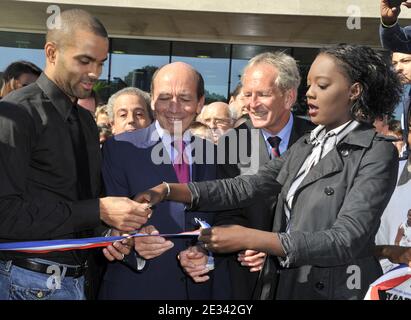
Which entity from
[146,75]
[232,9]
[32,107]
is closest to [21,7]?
[146,75]

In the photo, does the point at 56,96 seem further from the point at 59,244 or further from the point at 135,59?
the point at 135,59

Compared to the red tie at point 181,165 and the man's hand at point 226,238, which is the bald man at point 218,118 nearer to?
the red tie at point 181,165

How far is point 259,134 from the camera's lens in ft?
11.4

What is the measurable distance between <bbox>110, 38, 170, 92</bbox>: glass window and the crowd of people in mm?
13969

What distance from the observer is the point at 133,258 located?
2805 mm

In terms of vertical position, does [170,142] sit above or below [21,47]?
below

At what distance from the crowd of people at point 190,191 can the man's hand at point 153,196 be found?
10 millimetres

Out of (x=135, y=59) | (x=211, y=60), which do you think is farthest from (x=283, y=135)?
(x=135, y=59)

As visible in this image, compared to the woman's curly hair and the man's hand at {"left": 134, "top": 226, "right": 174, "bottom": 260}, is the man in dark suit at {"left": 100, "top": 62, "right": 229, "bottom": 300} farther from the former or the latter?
the woman's curly hair

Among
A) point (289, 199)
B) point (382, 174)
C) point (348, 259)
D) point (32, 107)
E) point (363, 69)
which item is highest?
point (363, 69)

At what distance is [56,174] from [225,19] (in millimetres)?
12749

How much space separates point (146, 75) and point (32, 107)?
14.8 m

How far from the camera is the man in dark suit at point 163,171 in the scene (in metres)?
2.86
